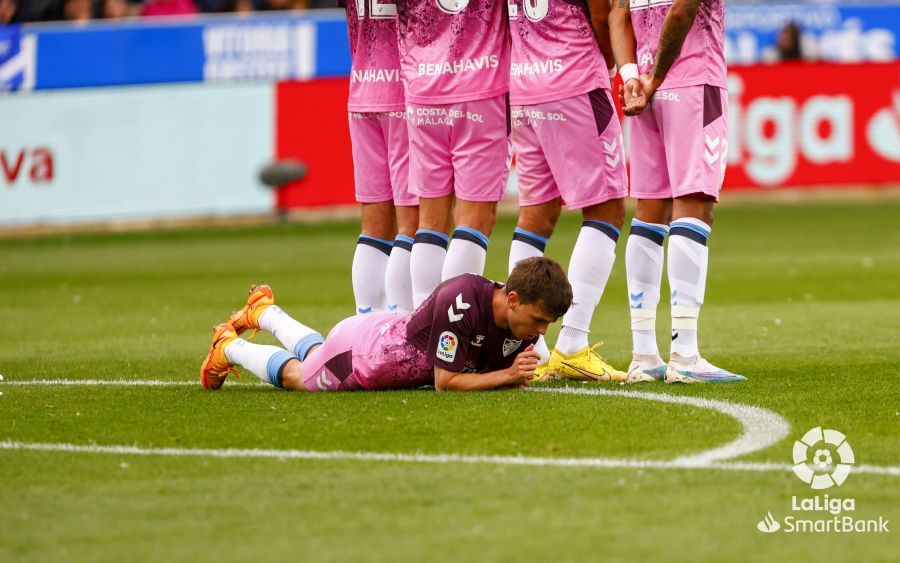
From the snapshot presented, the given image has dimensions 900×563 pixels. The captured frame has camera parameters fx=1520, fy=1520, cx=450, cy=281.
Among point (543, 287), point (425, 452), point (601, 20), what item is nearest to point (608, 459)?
point (425, 452)

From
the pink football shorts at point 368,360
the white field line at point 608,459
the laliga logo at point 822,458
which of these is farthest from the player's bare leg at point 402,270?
the laliga logo at point 822,458

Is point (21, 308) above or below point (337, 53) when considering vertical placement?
below

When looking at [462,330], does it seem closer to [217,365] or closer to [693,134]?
[217,365]

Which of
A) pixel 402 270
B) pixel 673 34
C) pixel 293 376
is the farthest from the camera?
pixel 402 270

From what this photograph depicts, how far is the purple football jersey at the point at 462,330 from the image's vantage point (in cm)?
590

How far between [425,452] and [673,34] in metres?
2.31

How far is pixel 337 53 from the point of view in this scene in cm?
1736

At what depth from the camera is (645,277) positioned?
6.66 metres

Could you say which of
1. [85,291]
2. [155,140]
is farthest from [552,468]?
[155,140]

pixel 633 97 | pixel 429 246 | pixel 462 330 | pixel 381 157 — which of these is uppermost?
pixel 633 97

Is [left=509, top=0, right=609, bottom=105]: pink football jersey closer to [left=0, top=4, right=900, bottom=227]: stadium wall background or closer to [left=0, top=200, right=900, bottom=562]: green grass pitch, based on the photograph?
[left=0, top=200, right=900, bottom=562]: green grass pitch

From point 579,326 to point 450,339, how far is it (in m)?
0.95

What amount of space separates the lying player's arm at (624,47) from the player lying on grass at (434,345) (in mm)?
1044

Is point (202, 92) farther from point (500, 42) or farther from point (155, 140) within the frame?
point (500, 42)
